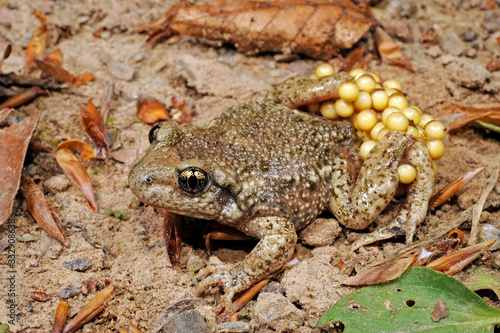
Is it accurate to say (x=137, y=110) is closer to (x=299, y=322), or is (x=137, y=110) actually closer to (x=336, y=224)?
(x=336, y=224)

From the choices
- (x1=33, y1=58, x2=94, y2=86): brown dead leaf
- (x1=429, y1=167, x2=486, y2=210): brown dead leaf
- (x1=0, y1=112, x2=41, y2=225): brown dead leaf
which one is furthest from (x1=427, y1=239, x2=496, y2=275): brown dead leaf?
(x1=33, y1=58, x2=94, y2=86): brown dead leaf

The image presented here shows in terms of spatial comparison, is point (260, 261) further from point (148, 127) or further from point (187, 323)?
point (148, 127)

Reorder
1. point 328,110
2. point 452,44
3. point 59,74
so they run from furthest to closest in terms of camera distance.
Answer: point 452,44, point 59,74, point 328,110

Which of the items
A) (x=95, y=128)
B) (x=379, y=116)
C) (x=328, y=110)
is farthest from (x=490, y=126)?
(x=95, y=128)

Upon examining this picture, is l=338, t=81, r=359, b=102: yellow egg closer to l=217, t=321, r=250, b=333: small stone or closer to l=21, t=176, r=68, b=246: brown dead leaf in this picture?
l=217, t=321, r=250, b=333: small stone

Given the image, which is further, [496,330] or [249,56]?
[249,56]

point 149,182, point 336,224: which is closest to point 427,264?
point 336,224
